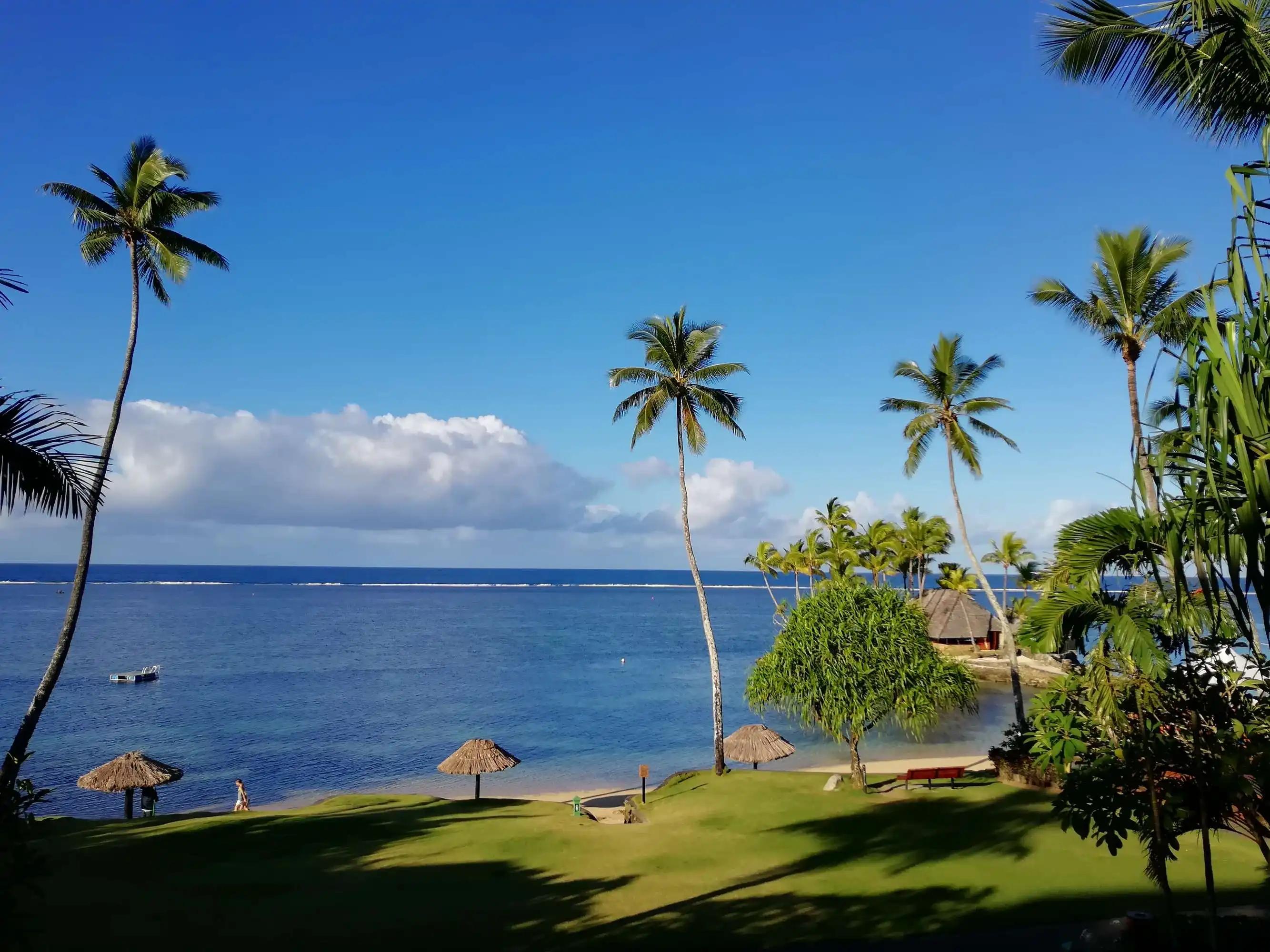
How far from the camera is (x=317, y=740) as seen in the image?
44406mm

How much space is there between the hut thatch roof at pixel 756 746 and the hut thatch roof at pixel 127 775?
61.6 ft

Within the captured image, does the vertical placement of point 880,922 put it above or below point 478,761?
below

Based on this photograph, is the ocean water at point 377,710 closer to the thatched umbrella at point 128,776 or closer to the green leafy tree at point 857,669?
the thatched umbrella at point 128,776

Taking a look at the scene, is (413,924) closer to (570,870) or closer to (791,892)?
(570,870)

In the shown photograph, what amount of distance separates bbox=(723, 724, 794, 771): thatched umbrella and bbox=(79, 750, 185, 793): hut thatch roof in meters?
18.7

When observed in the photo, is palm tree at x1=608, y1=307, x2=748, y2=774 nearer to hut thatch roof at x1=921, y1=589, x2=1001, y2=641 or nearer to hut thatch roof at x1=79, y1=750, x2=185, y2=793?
hut thatch roof at x1=79, y1=750, x2=185, y2=793

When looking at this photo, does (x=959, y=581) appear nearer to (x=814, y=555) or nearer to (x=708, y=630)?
(x=814, y=555)

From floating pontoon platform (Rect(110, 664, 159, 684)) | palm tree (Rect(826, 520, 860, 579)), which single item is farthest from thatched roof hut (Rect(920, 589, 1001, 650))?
floating pontoon platform (Rect(110, 664, 159, 684))

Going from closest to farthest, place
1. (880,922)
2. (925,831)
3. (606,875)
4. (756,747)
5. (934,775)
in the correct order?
(880,922)
(606,875)
(925,831)
(934,775)
(756,747)

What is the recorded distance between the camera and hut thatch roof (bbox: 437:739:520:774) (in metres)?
27.0

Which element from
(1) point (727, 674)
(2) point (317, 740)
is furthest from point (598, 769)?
(1) point (727, 674)

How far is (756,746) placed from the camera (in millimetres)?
27797

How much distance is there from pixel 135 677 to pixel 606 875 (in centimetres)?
6133

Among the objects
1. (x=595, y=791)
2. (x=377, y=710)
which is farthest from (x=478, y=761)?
(x=377, y=710)
